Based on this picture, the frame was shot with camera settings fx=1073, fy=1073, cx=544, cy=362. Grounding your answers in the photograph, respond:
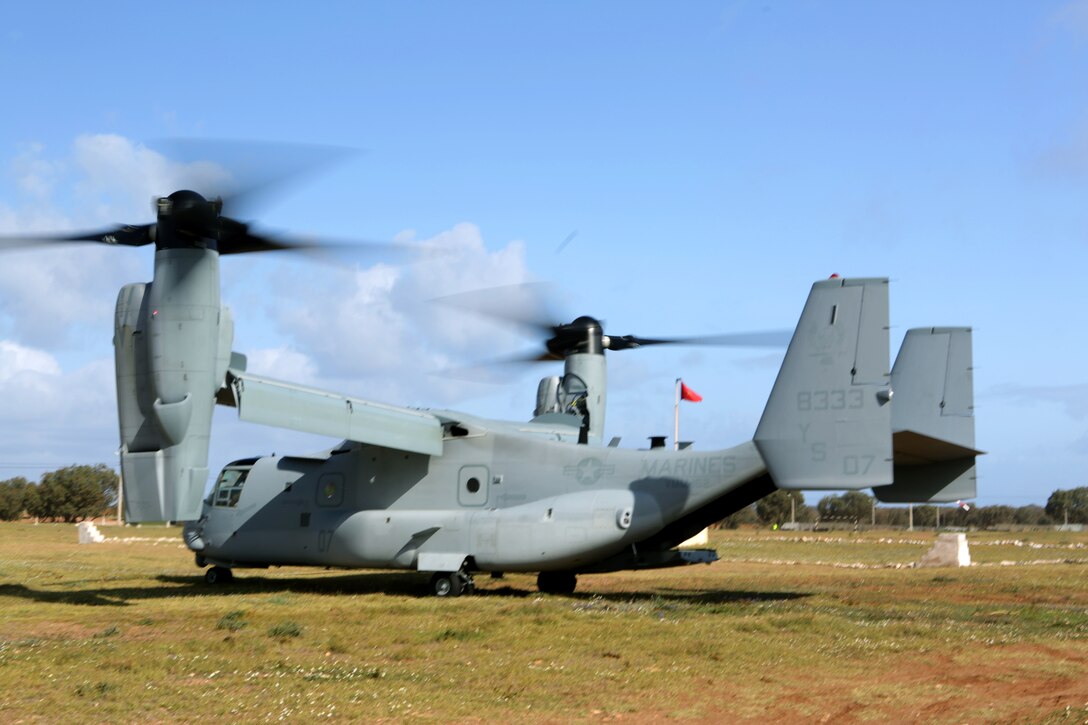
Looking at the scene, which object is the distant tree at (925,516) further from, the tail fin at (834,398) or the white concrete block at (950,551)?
the tail fin at (834,398)

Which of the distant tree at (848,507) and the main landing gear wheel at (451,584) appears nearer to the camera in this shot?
the main landing gear wheel at (451,584)

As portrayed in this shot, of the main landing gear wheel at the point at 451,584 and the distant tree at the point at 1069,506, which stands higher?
the main landing gear wheel at the point at 451,584

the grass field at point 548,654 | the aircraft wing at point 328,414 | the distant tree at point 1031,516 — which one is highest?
the aircraft wing at point 328,414

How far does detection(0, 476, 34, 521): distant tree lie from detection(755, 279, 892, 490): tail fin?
78.9 metres

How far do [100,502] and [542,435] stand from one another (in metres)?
70.5

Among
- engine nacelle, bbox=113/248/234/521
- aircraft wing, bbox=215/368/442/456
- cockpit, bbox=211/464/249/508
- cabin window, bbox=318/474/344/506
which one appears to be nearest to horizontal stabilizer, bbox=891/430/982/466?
aircraft wing, bbox=215/368/442/456

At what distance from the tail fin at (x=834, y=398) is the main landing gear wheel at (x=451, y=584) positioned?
6236 millimetres

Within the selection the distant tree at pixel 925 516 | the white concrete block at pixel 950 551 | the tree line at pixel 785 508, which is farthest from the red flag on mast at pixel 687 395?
the distant tree at pixel 925 516

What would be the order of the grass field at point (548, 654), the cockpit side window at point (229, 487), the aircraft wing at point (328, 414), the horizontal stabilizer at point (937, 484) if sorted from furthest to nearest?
the cockpit side window at point (229, 487) < the horizontal stabilizer at point (937, 484) < the aircraft wing at point (328, 414) < the grass field at point (548, 654)

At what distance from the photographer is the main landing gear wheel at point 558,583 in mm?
21812

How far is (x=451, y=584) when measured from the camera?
20281 mm

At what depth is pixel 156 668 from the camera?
1128 cm

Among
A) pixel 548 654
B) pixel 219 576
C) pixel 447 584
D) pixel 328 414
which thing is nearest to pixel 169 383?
pixel 328 414

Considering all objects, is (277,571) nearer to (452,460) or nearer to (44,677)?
(452,460)
